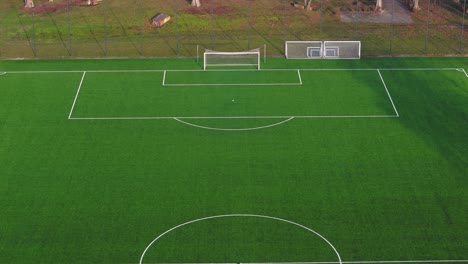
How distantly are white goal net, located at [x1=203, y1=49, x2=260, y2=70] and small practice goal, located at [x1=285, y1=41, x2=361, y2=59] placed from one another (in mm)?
2342

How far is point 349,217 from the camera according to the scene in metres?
41.0

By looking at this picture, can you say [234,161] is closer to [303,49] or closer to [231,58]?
[231,58]

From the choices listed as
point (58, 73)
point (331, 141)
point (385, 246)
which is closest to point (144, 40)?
point (58, 73)

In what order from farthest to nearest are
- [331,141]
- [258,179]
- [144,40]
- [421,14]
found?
[421,14] → [144,40] → [331,141] → [258,179]

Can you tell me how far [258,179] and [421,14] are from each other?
27238 mm

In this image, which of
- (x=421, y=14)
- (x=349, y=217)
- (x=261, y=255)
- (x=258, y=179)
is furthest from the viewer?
(x=421, y=14)

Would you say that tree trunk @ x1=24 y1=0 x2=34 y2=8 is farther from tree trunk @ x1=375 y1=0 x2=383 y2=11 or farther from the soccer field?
tree trunk @ x1=375 y1=0 x2=383 y2=11

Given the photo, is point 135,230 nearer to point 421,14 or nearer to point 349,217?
point 349,217

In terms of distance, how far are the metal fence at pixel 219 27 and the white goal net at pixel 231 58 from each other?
1.61m

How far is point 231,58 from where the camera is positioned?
58.1 metres

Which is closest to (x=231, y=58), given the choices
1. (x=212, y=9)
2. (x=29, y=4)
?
(x=212, y=9)

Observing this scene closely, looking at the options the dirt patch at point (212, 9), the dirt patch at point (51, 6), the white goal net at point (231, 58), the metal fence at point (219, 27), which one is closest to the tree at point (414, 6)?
the metal fence at point (219, 27)

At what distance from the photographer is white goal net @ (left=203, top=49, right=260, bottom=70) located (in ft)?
188

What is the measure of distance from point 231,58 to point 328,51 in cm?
624
